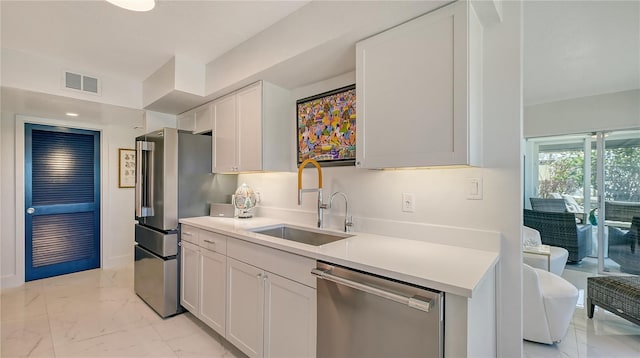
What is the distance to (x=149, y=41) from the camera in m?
2.40

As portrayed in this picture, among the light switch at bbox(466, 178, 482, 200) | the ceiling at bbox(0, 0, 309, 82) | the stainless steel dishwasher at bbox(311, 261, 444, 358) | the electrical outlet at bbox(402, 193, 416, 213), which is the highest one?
the ceiling at bbox(0, 0, 309, 82)

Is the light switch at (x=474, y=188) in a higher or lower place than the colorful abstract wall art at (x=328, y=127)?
lower

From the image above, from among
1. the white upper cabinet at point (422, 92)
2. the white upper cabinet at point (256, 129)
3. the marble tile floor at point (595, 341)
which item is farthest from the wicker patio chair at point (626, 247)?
the white upper cabinet at point (256, 129)

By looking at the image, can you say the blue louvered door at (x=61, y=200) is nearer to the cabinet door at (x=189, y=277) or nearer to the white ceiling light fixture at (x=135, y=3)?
the cabinet door at (x=189, y=277)

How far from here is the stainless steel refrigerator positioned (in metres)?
2.64

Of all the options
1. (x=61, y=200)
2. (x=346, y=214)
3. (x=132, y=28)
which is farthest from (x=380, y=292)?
(x=61, y=200)

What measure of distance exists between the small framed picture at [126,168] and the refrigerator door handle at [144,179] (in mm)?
1656

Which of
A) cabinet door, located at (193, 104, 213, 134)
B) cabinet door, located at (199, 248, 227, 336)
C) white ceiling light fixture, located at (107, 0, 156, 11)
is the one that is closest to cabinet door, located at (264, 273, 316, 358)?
cabinet door, located at (199, 248, 227, 336)

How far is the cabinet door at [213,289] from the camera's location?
2.16 meters

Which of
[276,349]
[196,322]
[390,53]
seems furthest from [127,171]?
[390,53]

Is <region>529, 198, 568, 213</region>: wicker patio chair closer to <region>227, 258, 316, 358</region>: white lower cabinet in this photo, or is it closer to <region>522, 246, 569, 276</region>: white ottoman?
<region>522, 246, 569, 276</region>: white ottoman

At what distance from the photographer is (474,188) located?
1.61 m

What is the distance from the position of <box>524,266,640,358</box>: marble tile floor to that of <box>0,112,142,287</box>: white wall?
5.04m

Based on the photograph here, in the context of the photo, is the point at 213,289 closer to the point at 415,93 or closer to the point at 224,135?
the point at 224,135
